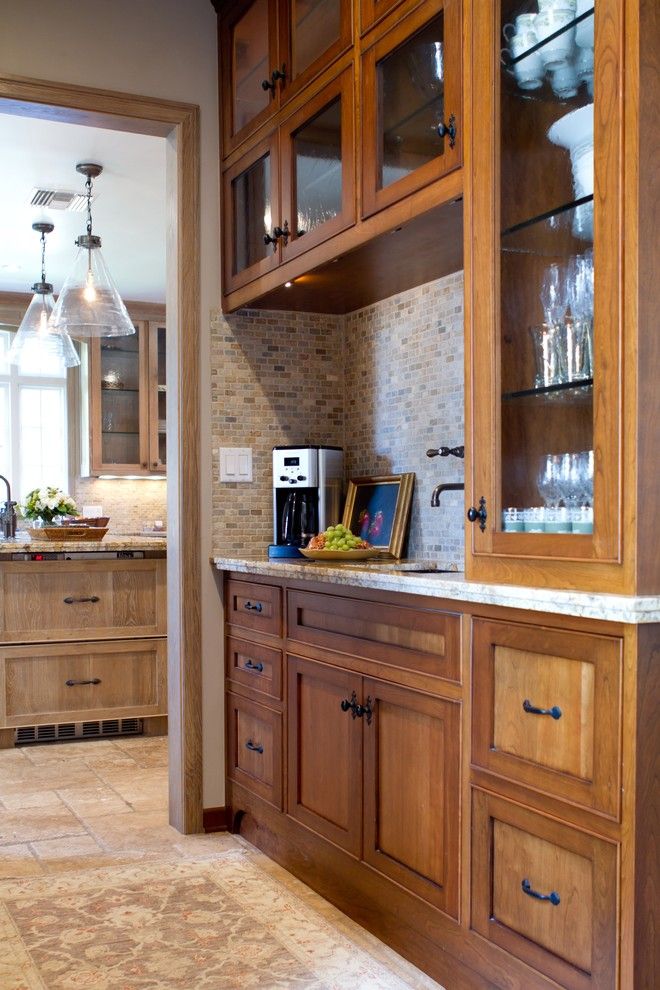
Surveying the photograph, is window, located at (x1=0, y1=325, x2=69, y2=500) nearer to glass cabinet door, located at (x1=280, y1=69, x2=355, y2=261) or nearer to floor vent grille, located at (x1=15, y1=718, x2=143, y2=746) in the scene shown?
floor vent grille, located at (x1=15, y1=718, x2=143, y2=746)

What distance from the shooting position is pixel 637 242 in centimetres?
169

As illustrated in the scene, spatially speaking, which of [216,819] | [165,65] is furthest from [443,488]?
[165,65]

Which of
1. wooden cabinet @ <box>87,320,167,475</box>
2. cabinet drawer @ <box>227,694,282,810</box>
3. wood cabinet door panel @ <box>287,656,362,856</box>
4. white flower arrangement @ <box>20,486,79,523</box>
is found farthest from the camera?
wooden cabinet @ <box>87,320,167,475</box>

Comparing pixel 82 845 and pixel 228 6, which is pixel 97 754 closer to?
pixel 82 845

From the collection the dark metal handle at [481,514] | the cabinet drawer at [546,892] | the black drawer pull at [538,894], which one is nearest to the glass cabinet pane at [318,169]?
the dark metal handle at [481,514]

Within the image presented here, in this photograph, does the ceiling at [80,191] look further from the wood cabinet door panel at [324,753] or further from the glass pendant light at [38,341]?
the wood cabinet door panel at [324,753]

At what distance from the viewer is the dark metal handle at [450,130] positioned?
2.22 metres

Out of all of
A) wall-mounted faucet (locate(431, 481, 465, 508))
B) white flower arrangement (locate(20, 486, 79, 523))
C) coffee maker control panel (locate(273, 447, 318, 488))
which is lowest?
white flower arrangement (locate(20, 486, 79, 523))

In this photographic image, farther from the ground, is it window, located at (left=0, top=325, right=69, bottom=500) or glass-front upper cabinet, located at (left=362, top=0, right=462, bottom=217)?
glass-front upper cabinet, located at (left=362, top=0, right=462, bottom=217)

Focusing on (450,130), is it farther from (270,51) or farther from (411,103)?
(270,51)

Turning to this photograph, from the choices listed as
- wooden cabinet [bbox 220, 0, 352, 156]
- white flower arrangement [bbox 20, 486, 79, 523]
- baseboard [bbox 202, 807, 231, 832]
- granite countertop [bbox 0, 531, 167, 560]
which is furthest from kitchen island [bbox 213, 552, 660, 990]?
white flower arrangement [bbox 20, 486, 79, 523]

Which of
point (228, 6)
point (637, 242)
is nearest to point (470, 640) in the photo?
point (637, 242)

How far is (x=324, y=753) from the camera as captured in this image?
283cm

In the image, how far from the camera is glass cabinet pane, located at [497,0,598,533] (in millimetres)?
1850
